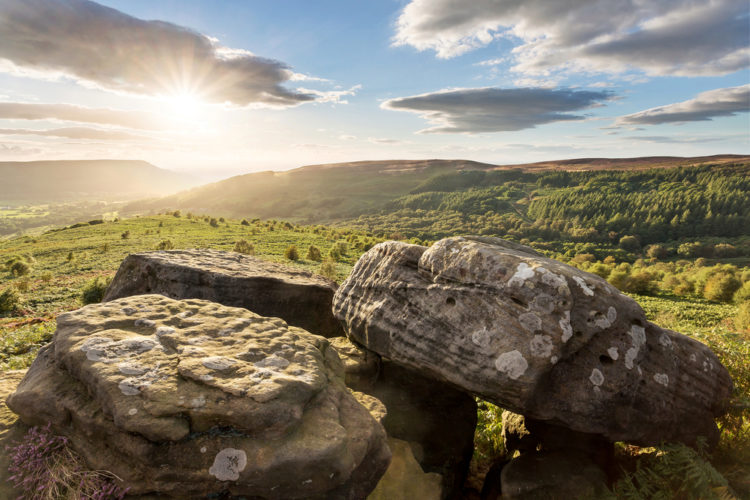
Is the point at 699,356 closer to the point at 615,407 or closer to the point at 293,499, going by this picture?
the point at 615,407

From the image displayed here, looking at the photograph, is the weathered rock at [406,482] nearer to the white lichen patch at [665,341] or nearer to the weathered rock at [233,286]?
the weathered rock at [233,286]

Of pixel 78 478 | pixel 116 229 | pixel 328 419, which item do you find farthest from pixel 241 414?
pixel 116 229

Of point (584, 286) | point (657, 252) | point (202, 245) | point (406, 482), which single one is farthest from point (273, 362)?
point (657, 252)

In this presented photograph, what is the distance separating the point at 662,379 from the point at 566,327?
8.94ft

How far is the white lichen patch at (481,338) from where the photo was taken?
23.6ft

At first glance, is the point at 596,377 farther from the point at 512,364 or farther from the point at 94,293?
the point at 94,293

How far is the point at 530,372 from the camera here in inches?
270

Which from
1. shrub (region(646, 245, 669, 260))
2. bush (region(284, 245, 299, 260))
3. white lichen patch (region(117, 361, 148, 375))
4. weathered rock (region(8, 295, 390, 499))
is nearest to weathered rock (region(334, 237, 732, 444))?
weathered rock (region(8, 295, 390, 499))

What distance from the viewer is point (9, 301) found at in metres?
19.3

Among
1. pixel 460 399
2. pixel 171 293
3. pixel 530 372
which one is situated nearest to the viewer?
pixel 530 372

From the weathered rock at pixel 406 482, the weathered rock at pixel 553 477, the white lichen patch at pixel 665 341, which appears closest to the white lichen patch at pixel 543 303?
the white lichen patch at pixel 665 341

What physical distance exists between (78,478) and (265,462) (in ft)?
9.04

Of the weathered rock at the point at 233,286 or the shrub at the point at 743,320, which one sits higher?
the weathered rock at the point at 233,286

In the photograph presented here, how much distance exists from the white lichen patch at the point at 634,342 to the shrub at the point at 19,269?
4196cm
